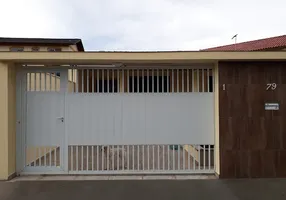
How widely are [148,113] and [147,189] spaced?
146 centimetres

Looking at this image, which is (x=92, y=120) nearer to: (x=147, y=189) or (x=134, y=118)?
(x=134, y=118)

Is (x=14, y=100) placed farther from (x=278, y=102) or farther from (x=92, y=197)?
(x=278, y=102)

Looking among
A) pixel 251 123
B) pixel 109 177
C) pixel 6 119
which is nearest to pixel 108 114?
pixel 109 177

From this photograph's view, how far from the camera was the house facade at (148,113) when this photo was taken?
16.8 feet

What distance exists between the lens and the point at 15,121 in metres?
5.28

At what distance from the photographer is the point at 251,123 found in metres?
5.13

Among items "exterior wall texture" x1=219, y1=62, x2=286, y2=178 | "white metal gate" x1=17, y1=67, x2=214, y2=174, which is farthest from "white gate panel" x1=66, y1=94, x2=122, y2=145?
"exterior wall texture" x1=219, y1=62, x2=286, y2=178

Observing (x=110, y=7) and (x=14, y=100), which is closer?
(x=14, y=100)

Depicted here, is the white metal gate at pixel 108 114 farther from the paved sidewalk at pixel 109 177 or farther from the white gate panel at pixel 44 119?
the paved sidewalk at pixel 109 177

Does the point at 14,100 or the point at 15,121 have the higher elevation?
the point at 14,100

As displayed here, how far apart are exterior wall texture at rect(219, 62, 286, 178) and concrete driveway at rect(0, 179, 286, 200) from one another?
0.28 metres

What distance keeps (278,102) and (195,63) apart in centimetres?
171

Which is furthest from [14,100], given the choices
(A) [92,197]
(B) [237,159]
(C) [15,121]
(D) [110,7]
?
(D) [110,7]

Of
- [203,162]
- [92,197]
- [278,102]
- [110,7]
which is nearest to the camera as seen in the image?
[92,197]
